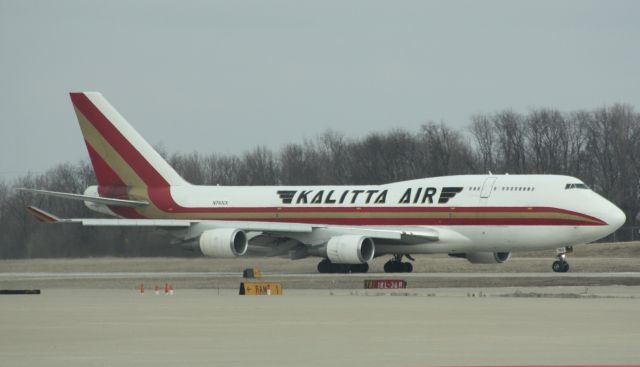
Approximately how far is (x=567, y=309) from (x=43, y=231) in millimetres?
44205

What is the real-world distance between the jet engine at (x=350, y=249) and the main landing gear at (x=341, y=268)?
1.13m

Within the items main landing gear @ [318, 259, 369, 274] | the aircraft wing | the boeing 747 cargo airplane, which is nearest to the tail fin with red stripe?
the boeing 747 cargo airplane

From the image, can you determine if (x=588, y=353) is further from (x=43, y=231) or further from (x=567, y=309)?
(x=43, y=231)

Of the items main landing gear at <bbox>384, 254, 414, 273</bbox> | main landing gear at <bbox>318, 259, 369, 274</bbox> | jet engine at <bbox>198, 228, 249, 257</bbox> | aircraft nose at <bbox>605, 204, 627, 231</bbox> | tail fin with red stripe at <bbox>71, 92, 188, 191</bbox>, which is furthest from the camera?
tail fin with red stripe at <bbox>71, 92, 188, 191</bbox>

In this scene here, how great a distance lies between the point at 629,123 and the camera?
109062 mm

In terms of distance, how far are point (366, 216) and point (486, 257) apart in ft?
16.5

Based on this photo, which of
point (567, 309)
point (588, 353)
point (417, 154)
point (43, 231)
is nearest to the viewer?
point (588, 353)

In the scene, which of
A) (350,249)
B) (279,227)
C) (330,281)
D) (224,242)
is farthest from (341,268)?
(330,281)

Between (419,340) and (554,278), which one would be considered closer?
(419,340)

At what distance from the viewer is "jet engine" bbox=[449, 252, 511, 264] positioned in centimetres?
5375

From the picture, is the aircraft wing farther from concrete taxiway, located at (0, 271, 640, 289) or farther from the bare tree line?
the bare tree line

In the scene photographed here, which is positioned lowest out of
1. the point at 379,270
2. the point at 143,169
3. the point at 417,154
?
the point at 379,270

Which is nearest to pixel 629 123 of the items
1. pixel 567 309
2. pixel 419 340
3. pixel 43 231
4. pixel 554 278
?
pixel 43 231

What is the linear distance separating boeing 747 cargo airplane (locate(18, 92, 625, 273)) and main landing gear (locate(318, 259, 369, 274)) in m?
0.05
